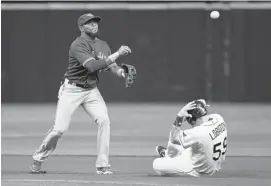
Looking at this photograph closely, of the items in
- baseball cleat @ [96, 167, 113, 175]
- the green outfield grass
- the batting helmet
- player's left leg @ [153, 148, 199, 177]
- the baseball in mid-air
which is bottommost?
the green outfield grass

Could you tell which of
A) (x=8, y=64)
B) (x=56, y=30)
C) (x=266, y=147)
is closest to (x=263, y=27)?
(x=56, y=30)

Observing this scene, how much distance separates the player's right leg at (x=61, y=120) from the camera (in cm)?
986

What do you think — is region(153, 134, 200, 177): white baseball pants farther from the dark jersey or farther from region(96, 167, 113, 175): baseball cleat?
the dark jersey

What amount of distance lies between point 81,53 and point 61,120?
0.84 meters

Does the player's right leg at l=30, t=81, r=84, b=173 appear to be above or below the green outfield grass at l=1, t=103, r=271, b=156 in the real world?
Answer: above

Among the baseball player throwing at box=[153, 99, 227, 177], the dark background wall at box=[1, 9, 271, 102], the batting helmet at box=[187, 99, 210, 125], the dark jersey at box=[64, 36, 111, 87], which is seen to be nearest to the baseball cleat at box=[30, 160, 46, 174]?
the dark jersey at box=[64, 36, 111, 87]

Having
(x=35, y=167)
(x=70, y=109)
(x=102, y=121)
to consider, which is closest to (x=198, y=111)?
(x=102, y=121)

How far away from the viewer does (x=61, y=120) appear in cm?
988

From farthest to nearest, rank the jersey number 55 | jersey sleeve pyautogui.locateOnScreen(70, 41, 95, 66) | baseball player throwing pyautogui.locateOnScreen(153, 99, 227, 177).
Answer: jersey sleeve pyautogui.locateOnScreen(70, 41, 95, 66) < the jersey number 55 < baseball player throwing pyautogui.locateOnScreen(153, 99, 227, 177)

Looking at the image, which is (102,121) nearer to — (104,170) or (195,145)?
(104,170)

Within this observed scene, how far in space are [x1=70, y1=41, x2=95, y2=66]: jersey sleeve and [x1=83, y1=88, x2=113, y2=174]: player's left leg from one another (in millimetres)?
489

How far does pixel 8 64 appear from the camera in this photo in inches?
908

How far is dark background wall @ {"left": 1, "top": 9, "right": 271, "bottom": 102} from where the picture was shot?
22812 millimetres

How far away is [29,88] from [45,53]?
1073mm
